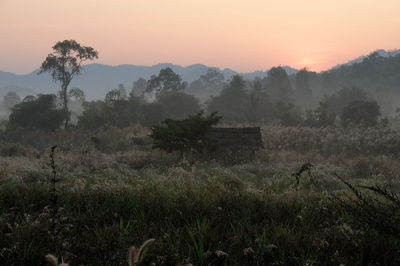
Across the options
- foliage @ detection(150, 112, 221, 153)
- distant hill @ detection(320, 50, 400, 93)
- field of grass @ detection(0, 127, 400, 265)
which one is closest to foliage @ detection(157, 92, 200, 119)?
foliage @ detection(150, 112, 221, 153)

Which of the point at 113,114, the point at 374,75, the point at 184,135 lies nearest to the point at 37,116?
the point at 113,114

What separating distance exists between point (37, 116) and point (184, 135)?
87.4 feet

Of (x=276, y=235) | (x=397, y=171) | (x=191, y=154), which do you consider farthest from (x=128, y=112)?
(x=276, y=235)

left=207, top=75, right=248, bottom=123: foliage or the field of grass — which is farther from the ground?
left=207, top=75, right=248, bottom=123: foliage

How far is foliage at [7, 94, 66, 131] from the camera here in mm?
36875

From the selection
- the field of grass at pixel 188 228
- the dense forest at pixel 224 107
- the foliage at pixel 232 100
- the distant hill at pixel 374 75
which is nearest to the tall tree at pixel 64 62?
the dense forest at pixel 224 107

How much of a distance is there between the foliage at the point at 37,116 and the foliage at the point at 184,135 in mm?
24152

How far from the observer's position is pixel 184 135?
643 inches

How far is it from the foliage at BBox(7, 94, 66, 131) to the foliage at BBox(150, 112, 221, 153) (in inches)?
951

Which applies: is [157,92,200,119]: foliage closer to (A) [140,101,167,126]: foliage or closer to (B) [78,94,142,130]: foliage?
(A) [140,101,167,126]: foliage

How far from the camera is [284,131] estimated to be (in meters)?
25.8

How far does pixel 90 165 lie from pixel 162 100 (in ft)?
118

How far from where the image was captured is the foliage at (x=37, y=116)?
36875 millimetres

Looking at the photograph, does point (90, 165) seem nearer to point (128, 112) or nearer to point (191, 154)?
point (191, 154)
